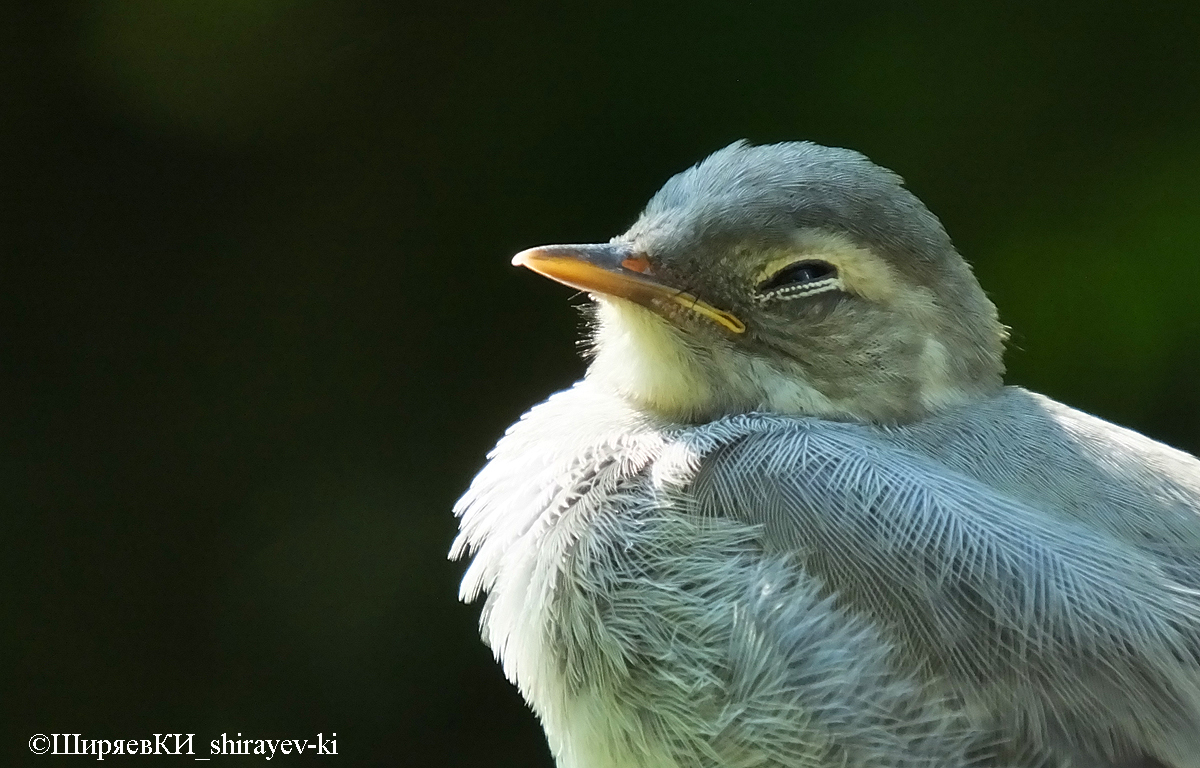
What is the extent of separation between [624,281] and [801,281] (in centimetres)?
21

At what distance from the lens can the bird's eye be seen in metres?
1.36

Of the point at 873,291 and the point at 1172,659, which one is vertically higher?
the point at 873,291

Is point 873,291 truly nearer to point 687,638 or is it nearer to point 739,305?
point 739,305

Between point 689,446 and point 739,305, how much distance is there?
19cm

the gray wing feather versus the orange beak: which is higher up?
the orange beak

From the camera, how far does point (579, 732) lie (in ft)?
4.17

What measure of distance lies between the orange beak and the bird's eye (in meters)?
0.05

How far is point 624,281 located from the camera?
1.36 metres

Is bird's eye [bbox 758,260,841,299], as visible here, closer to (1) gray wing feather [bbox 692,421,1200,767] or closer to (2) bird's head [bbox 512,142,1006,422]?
(2) bird's head [bbox 512,142,1006,422]

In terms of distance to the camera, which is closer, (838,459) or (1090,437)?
(838,459)

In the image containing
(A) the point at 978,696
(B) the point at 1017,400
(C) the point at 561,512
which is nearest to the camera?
(A) the point at 978,696

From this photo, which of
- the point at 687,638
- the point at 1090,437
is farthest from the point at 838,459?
the point at 1090,437

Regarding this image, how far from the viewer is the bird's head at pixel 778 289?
4.44 ft

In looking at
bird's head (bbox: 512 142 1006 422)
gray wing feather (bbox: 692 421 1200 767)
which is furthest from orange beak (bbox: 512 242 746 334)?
gray wing feather (bbox: 692 421 1200 767)
